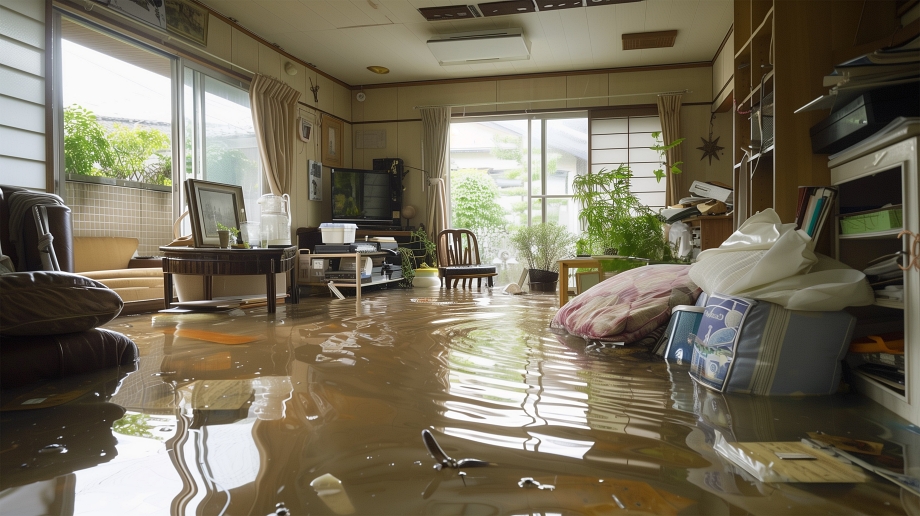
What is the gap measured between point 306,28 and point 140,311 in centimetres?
338

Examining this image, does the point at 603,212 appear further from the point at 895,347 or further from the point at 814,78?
the point at 895,347

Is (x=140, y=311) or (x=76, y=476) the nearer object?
(x=76, y=476)

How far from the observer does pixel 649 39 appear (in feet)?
21.2

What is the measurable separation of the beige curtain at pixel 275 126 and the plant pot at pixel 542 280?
300 cm

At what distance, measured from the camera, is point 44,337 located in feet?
7.48

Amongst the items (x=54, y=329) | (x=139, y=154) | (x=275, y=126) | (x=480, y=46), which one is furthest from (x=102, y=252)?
(x=480, y=46)

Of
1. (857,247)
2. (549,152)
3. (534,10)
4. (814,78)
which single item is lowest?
(857,247)

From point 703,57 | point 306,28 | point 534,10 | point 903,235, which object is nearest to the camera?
point 903,235

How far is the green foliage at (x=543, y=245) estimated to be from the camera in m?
7.51

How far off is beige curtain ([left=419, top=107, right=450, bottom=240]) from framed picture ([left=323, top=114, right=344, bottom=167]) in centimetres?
119

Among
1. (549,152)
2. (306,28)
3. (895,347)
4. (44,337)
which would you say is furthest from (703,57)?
(44,337)

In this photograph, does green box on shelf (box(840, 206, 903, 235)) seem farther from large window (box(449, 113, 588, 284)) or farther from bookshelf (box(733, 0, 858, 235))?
large window (box(449, 113, 588, 284))

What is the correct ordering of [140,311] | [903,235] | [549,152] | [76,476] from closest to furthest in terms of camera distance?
[76,476] < [903,235] < [140,311] < [549,152]

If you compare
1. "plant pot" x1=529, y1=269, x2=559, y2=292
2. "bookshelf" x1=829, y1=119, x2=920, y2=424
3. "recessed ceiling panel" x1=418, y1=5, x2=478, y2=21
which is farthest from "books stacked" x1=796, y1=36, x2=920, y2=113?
"plant pot" x1=529, y1=269, x2=559, y2=292
